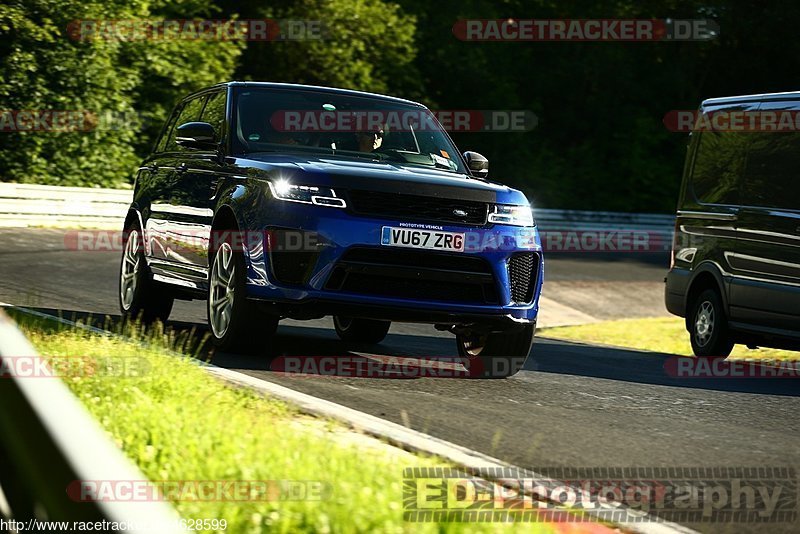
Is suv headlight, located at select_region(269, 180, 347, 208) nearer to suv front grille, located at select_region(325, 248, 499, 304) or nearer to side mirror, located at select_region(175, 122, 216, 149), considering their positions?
suv front grille, located at select_region(325, 248, 499, 304)

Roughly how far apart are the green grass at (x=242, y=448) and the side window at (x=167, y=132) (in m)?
4.53

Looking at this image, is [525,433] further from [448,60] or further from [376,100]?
[448,60]

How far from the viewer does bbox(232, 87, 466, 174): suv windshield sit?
9.86 meters

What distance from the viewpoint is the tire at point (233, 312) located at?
8812 millimetres

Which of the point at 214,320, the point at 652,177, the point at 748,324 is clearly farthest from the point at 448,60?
the point at 214,320

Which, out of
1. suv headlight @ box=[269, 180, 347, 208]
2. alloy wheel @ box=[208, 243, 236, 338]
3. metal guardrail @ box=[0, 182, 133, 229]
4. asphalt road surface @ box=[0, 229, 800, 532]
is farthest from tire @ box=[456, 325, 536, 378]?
metal guardrail @ box=[0, 182, 133, 229]

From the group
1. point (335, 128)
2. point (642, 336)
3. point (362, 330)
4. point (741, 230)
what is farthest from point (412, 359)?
point (642, 336)

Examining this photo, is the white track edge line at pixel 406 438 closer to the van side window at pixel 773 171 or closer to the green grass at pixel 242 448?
the green grass at pixel 242 448

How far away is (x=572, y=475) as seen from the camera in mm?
5895

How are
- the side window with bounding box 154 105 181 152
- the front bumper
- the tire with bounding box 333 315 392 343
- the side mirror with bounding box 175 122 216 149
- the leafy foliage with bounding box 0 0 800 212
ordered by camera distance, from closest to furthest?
the front bumper
the side mirror with bounding box 175 122 216 149
the tire with bounding box 333 315 392 343
the side window with bounding box 154 105 181 152
the leafy foliage with bounding box 0 0 800 212

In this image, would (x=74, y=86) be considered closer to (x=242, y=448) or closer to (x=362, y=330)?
(x=362, y=330)

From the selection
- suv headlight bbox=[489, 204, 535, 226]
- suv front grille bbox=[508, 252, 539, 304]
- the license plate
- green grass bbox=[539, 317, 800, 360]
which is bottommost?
green grass bbox=[539, 317, 800, 360]

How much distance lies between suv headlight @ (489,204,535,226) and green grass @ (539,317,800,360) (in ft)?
25.9

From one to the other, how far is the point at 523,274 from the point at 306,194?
162cm
